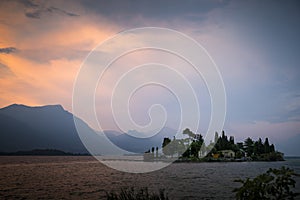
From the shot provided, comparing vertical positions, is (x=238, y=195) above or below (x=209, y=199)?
above

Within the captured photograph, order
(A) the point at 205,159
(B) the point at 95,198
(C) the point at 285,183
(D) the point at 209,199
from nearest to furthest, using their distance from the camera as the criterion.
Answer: (C) the point at 285,183 → (D) the point at 209,199 → (B) the point at 95,198 → (A) the point at 205,159

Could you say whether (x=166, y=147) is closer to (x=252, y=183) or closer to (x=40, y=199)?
(x=40, y=199)

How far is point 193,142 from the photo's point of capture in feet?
624

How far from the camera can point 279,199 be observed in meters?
9.20

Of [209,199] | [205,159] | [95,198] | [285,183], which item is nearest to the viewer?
[285,183]

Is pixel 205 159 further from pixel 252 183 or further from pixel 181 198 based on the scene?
pixel 252 183

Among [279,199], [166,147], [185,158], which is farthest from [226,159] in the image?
[279,199]

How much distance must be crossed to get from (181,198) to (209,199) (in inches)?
148

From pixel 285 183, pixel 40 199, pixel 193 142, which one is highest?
pixel 193 142

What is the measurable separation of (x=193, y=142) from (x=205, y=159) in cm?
1459

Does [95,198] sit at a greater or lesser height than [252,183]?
lesser

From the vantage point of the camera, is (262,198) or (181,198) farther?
(181,198)

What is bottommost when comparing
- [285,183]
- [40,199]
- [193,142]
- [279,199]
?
[40,199]

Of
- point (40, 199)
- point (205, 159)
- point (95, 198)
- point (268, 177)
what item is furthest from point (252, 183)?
point (205, 159)
